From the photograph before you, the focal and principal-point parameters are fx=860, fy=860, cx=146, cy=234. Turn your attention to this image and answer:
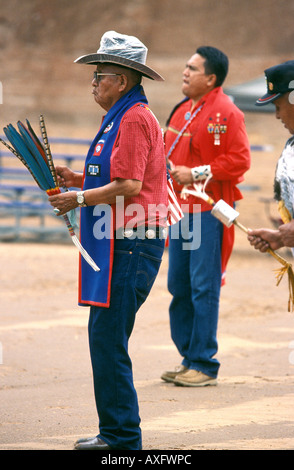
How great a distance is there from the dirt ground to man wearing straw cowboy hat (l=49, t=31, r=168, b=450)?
1.38 ft

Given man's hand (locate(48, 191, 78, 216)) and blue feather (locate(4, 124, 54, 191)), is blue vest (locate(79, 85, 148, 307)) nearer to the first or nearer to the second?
man's hand (locate(48, 191, 78, 216))

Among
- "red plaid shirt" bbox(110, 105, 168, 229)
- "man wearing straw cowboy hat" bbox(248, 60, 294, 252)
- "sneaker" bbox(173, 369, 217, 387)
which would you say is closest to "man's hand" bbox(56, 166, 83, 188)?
"red plaid shirt" bbox(110, 105, 168, 229)

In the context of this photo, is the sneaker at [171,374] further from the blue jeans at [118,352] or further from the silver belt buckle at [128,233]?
the silver belt buckle at [128,233]

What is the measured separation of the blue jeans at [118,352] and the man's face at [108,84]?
75cm

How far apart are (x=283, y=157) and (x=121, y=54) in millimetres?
1038

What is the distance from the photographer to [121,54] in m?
4.36

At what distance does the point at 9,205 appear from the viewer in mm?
15133

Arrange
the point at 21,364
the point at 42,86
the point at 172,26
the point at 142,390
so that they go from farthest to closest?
the point at 172,26 → the point at 42,86 → the point at 21,364 → the point at 142,390

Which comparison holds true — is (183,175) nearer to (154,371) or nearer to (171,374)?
(171,374)

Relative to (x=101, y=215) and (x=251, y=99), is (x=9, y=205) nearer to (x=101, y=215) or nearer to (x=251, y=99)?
(x=251, y=99)

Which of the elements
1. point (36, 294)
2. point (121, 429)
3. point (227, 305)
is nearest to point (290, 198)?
point (121, 429)

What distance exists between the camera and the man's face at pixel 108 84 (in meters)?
4.37

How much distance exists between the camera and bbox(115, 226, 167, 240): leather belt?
4.28 m
